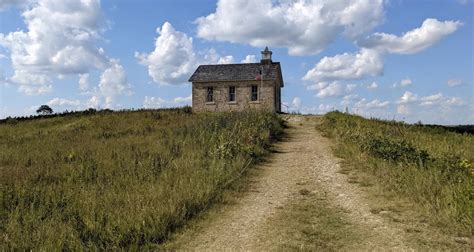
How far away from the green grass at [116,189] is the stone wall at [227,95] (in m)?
20.0

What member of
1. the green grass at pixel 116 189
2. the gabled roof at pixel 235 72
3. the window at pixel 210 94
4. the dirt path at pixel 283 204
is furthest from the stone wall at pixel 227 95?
the dirt path at pixel 283 204

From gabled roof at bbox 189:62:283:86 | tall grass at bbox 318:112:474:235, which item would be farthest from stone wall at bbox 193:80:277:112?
tall grass at bbox 318:112:474:235

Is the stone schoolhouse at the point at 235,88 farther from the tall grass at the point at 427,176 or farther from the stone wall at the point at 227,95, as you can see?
the tall grass at the point at 427,176

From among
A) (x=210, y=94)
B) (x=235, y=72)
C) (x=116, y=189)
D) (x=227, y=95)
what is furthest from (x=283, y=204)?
(x=235, y=72)

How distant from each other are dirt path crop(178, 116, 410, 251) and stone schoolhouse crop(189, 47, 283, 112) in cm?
2163

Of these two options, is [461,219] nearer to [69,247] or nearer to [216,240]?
[216,240]

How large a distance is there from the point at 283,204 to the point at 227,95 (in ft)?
88.8

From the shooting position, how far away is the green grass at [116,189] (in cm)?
520

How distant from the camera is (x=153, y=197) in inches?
255

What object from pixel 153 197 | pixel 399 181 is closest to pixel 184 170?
pixel 153 197

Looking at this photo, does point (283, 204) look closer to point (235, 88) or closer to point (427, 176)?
point (427, 176)

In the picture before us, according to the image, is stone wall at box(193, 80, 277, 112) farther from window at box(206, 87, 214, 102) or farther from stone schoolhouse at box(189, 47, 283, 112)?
window at box(206, 87, 214, 102)

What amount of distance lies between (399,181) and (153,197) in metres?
4.31

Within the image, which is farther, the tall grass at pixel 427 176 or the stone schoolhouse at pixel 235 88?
the stone schoolhouse at pixel 235 88
